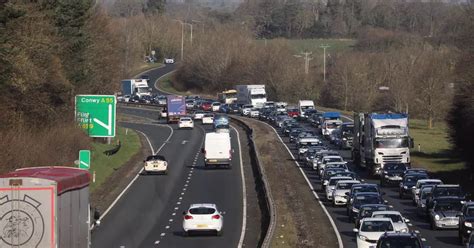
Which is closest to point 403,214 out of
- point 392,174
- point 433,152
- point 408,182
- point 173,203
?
point 408,182

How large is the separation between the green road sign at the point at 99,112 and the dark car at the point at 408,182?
50.7ft

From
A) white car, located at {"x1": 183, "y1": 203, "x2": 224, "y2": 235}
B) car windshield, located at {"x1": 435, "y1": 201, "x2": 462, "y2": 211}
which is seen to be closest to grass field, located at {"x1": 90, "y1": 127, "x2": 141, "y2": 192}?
white car, located at {"x1": 183, "y1": 203, "x2": 224, "y2": 235}

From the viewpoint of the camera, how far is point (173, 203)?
50.0 meters

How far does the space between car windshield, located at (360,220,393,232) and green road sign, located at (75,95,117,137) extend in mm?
14997

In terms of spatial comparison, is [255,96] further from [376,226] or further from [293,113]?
[376,226]

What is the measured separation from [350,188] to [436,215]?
8.71m

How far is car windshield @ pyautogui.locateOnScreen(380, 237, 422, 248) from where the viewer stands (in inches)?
1074

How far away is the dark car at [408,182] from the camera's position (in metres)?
51.6

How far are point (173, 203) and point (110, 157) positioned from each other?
21134 millimetres

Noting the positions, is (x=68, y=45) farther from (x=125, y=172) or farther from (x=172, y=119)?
(x=172, y=119)

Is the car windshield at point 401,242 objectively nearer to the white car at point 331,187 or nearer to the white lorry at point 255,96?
the white car at point 331,187

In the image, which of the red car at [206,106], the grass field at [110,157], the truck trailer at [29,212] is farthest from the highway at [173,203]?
the red car at [206,106]

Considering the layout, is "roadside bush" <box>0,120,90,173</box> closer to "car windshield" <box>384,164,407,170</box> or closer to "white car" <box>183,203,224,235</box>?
"white car" <box>183,203,224,235</box>

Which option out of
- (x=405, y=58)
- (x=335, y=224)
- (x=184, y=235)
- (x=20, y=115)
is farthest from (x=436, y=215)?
(x=405, y=58)
